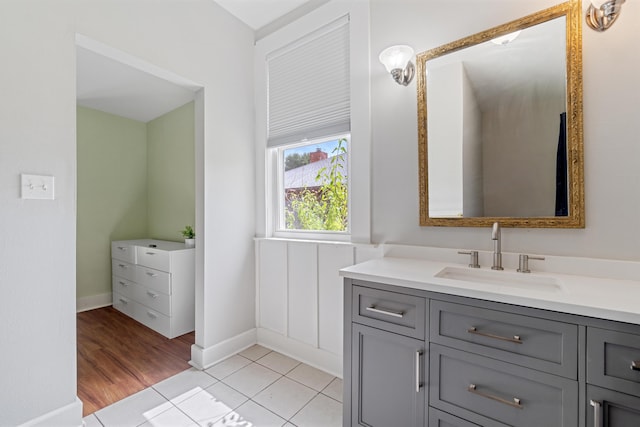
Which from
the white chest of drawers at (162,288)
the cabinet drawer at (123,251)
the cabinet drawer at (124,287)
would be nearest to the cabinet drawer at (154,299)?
the white chest of drawers at (162,288)

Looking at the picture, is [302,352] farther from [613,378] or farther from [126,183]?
[126,183]

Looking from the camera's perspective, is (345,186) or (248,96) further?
(248,96)

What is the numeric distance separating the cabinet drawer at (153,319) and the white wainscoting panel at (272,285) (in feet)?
3.03

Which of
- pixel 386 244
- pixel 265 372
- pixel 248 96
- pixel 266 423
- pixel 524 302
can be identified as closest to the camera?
pixel 524 302

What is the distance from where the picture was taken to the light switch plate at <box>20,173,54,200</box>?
132 centimetres

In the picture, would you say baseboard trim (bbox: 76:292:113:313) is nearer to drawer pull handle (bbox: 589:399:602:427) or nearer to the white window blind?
the white window blind

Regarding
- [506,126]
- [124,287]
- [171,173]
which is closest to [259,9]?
[506,126]

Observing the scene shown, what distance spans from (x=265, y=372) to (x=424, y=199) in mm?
1648

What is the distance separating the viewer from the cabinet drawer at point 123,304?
3039 mm

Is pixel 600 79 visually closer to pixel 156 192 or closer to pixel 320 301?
pixel 320 301

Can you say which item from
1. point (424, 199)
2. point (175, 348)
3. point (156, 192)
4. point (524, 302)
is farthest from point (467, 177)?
point (156, 192)

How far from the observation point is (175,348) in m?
2.38

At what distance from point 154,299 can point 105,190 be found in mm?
1734

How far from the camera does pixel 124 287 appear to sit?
3.17 meters
